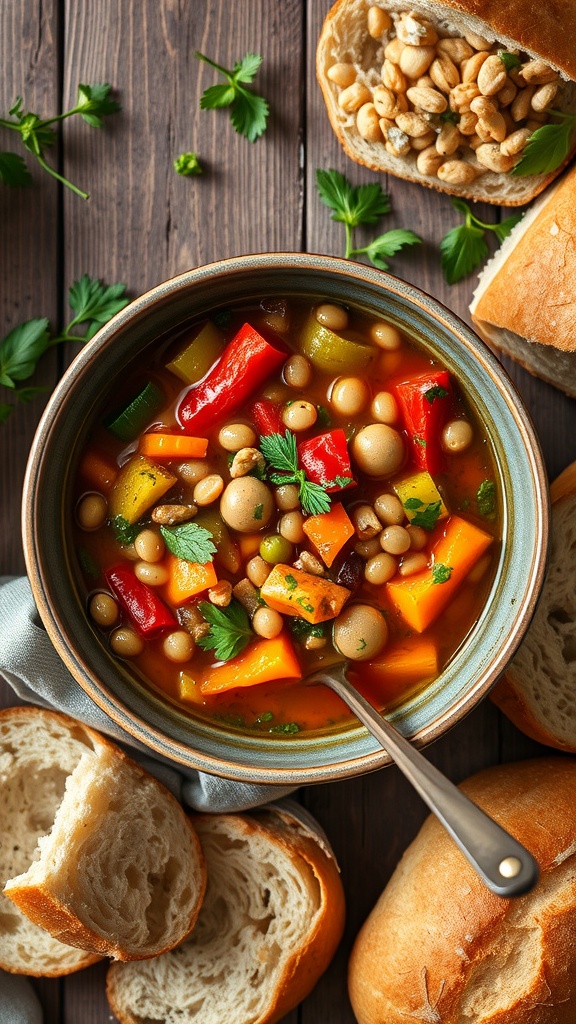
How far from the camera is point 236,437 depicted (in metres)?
2.60

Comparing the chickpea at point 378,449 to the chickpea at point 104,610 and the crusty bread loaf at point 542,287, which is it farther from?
the chickpea at point 104,610

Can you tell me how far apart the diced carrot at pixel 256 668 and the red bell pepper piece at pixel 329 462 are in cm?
45

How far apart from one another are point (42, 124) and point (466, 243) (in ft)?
4.68

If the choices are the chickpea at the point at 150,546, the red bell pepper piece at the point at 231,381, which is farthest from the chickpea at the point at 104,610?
the red bell pepper piece at the point at 231,381

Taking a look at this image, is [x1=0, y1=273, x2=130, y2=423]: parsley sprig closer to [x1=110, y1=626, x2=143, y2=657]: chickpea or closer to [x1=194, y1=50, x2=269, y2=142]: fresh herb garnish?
[x1=194, y1=50, x2=269, y2=142]: fresh herb garnish

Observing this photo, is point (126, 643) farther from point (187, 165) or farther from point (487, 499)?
point (187, 165)

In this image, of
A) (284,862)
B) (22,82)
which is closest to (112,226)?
(22,82)

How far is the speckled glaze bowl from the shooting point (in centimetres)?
242

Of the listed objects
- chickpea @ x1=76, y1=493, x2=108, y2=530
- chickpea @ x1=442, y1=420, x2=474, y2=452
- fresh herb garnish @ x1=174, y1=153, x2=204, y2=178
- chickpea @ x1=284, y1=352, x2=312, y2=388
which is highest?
fresh herb garnish @ x1=174, y1=153, x2=204, y2=178

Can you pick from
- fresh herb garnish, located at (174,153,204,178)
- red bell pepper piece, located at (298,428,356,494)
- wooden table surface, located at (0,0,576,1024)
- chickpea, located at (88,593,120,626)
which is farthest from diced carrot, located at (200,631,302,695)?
fresh herb garnish, located at (174,153,204,178)

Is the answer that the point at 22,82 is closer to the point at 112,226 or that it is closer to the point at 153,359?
the point at 112,226

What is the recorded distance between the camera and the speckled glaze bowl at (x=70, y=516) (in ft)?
7.93

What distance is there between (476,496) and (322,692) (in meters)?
0.72

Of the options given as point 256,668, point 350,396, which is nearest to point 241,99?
point 350,396
